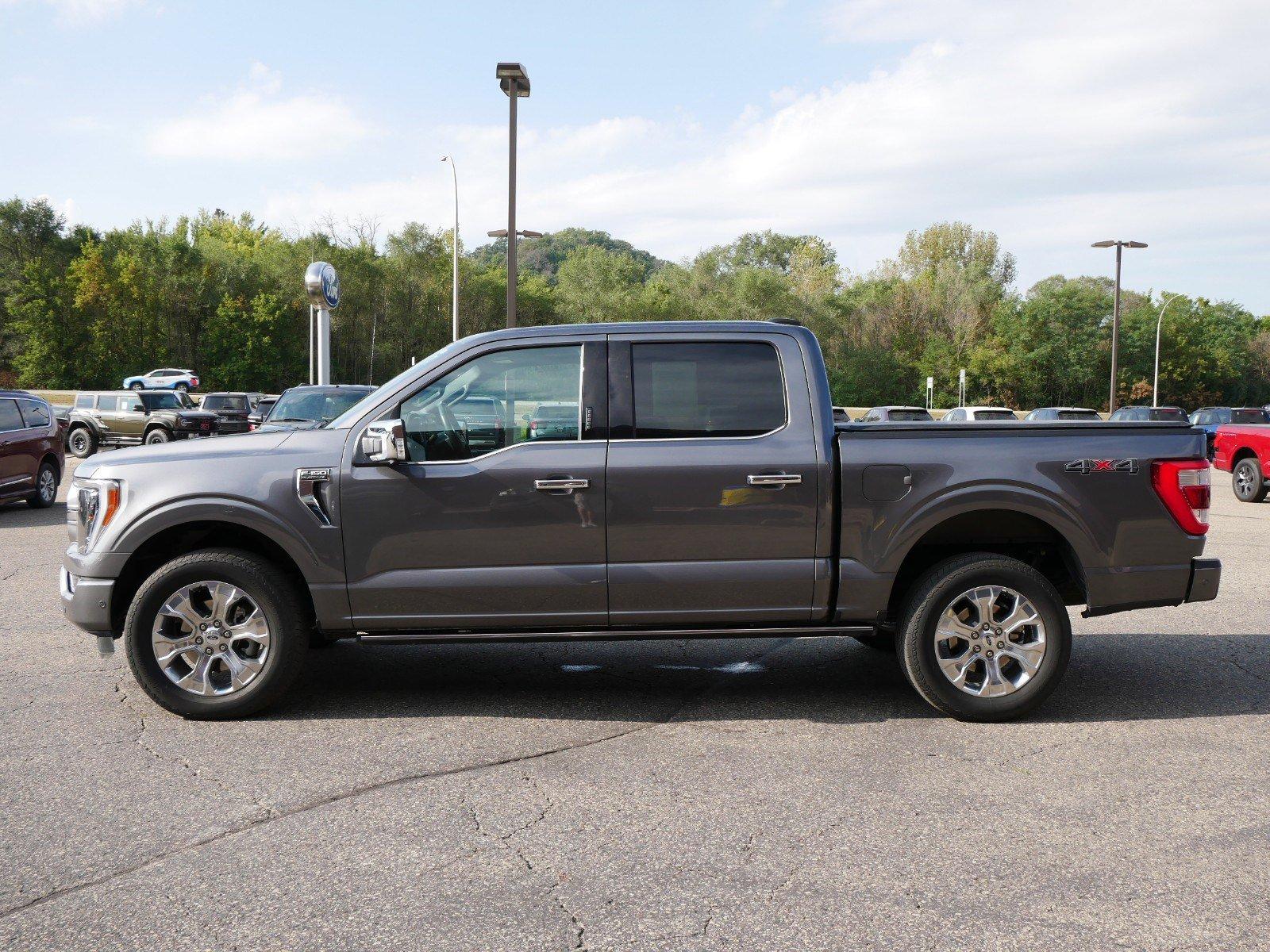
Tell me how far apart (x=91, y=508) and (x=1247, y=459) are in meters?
18.5

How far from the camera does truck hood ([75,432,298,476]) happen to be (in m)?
5.58

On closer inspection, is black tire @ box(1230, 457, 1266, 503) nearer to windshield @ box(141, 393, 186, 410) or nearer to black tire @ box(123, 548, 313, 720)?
black tire @ box(123, 548, 313, 720)

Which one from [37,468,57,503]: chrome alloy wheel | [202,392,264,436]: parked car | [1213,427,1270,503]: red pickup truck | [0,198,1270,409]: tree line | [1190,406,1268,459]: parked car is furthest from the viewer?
[0,198,1270,409]: tree line

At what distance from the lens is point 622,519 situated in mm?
5473

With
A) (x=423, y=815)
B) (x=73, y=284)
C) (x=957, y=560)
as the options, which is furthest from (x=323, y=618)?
(x=73, y=284)

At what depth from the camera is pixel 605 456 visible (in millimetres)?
5492

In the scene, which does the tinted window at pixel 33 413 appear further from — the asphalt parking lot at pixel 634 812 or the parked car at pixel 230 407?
the parked car at pixel 230 407

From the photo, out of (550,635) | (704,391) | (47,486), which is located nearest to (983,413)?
(47,486)

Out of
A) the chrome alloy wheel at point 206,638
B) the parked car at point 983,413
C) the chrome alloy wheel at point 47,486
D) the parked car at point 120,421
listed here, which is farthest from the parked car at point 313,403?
the parked car at point 120,421

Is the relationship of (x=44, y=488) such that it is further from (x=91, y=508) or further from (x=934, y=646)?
(x=934, y=646)

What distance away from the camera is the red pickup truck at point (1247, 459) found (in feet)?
60.3

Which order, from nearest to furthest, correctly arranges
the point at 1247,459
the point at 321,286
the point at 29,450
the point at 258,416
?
the point at 29,450
the point at 1247,459
the point at 321,286
the point at 258,416

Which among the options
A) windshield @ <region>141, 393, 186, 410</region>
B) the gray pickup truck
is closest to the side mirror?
the gray pickup truck

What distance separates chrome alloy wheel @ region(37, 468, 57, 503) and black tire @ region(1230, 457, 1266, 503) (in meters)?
18.8
